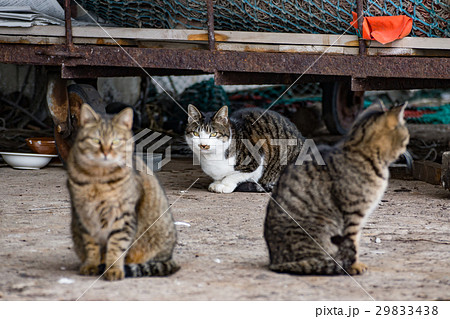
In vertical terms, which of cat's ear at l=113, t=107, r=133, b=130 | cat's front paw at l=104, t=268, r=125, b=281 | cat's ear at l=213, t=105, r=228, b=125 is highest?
cat's ear at l=113, t=107, r=133, b=130

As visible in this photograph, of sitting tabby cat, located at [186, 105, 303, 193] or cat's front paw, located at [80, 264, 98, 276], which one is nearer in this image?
cat's front paw, located at [80, 264, 98, 276]

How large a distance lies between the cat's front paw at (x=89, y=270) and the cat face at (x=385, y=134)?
1.32m

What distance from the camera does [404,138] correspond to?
2.80 meters

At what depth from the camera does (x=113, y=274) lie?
261 cm

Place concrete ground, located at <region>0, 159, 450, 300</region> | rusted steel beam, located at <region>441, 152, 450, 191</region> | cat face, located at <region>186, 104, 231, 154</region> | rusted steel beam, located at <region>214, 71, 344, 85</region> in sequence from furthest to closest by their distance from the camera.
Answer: cat face, located at <region>186, 104, 231, 154</region>, rusted steel beam, located at <region>214, 71, 344, 85</region>, rusted steel beam, located at <region>441, 152, 450, 191</region>, concrete ground, located at <region>0, 159, 450, 300</region>

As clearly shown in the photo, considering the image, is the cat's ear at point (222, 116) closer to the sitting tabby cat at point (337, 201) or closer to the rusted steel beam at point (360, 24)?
the rusted steel beam at point (360, 24)

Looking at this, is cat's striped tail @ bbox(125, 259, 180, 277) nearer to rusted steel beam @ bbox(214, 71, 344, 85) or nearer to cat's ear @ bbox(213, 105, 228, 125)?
rusted steel beam @ bbox(214, 71, 344, 85)

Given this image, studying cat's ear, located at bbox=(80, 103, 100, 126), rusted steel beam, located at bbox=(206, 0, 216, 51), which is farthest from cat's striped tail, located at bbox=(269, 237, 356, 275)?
rusted steel beam, located at bbox=(206, 0, 216, 51)

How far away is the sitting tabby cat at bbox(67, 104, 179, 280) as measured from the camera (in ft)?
8.59

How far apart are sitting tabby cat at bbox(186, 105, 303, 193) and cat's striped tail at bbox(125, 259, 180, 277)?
2.47 m

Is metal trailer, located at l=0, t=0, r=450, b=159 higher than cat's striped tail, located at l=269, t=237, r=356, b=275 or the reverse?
higher

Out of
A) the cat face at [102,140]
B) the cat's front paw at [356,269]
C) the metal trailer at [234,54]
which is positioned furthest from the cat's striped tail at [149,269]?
the metal trailer at [234,54]

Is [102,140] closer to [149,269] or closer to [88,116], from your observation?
[88,116]

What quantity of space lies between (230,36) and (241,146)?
109 centimetres
